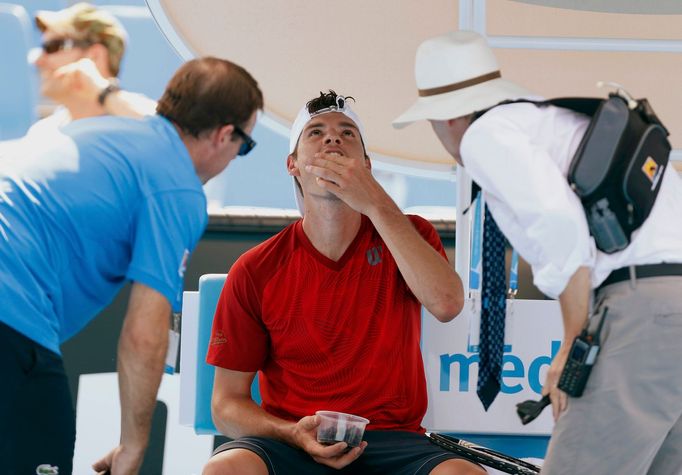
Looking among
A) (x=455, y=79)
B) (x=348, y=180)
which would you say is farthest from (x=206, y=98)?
(x=348, y=180)

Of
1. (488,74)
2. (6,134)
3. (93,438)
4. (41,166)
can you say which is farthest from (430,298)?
(6,134)

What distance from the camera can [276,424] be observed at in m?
2.90

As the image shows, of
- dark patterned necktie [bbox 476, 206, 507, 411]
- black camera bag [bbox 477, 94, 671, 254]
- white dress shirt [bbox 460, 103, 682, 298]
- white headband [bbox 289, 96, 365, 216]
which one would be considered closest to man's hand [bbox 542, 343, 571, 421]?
white dress shirt [bbox 460, 103, 682, 298]

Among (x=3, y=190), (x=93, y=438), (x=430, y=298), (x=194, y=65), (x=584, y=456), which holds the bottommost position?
(x=93, y=438)

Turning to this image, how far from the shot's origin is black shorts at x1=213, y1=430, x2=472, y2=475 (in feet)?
9.09

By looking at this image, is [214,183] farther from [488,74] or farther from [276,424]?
[488,74]

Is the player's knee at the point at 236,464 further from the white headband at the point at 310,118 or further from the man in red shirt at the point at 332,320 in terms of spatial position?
the white headband at the point at 310,118

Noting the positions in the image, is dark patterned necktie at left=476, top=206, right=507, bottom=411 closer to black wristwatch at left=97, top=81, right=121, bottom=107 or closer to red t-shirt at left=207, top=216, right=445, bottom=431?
red t-shirt at left=207, top=216, right=445, bottom=431

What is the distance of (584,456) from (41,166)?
1300mm

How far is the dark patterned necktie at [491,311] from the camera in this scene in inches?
105

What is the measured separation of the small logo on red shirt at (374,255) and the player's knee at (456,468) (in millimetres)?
663

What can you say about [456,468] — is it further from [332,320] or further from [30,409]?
[30,409]

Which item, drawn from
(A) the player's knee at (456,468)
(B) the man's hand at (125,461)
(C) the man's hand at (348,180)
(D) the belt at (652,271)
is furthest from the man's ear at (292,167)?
(D) the belt at (652,271)

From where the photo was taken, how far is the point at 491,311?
2.88 meters
